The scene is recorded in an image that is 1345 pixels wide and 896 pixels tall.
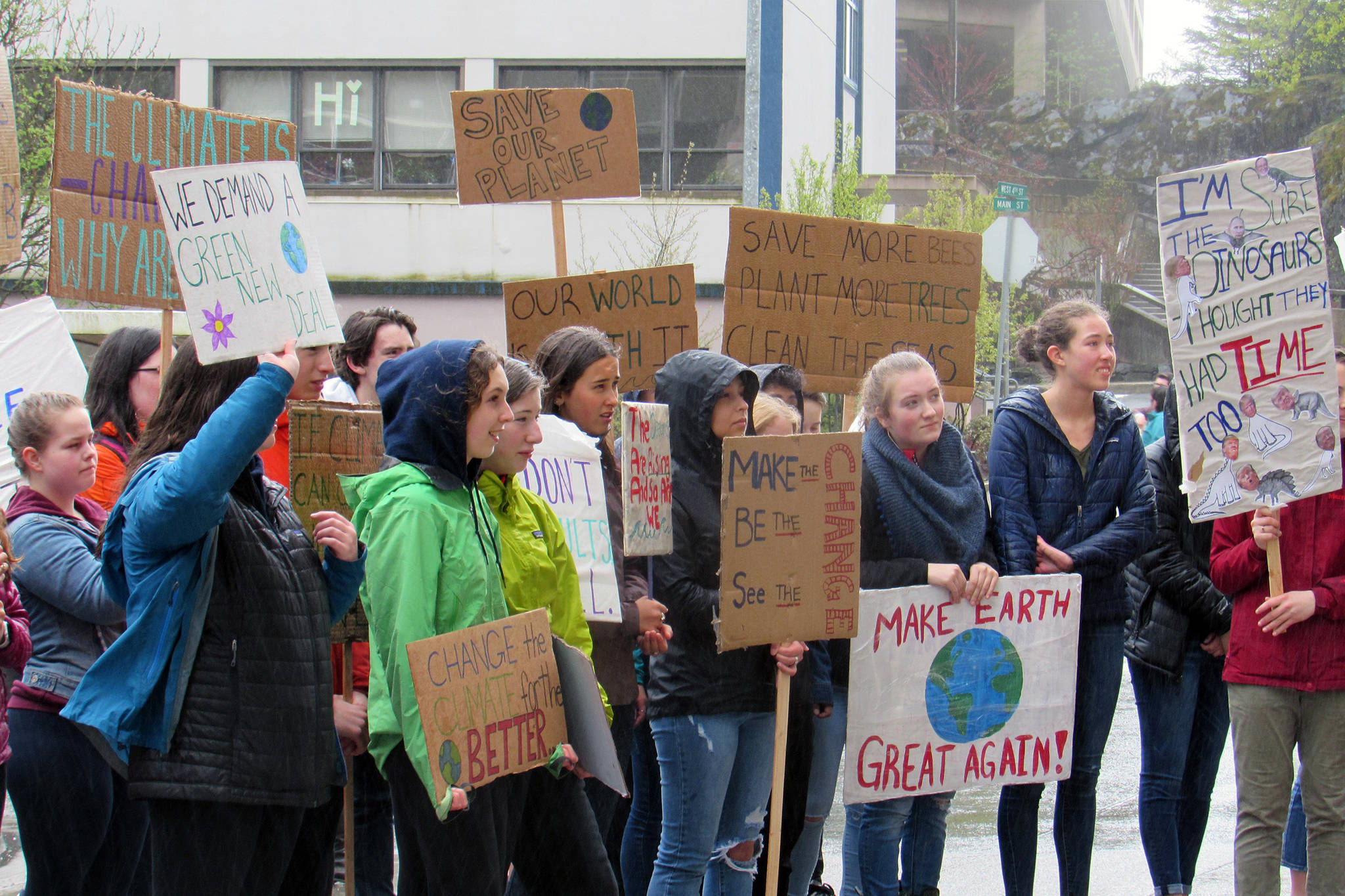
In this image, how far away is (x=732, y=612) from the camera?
3.82m

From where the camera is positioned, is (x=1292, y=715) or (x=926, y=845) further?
(x=926, y=845)

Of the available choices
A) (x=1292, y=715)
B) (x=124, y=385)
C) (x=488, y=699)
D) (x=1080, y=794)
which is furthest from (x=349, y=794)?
(x=1292, y=715)

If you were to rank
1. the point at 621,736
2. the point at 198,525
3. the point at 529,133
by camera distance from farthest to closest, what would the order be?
the point at 529,133
the point at 621,736
the point at 198,525

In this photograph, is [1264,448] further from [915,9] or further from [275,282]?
[915,9]

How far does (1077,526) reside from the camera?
4.60 meters

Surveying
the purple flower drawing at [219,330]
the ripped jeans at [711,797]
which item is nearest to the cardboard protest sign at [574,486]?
the ripped jeans at [711,797]

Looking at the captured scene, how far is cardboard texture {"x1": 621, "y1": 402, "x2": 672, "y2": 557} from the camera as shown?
3912 millimetres

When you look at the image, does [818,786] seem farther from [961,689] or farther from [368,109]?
[368,109]

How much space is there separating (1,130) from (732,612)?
3025mm

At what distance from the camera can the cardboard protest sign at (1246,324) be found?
4.36m

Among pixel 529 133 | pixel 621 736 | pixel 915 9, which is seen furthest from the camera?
pixel 915 9

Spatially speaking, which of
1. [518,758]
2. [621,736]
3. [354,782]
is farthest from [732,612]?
[354,782]

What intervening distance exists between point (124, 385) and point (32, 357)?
124 centimetres

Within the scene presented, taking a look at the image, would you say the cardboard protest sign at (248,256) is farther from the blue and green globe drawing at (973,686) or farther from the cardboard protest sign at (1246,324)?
the cardboard protest sign at (1246,324)
